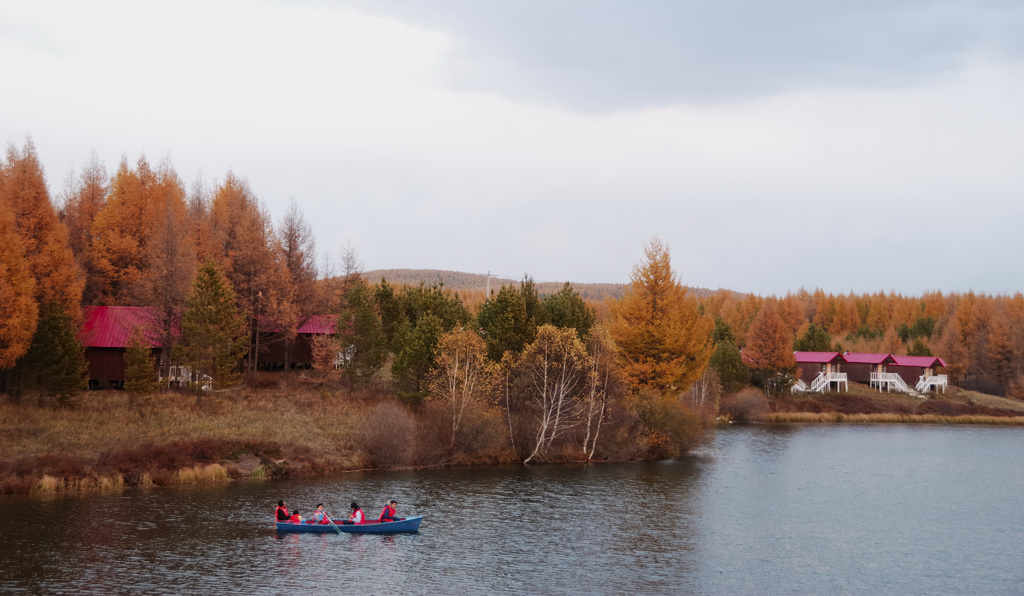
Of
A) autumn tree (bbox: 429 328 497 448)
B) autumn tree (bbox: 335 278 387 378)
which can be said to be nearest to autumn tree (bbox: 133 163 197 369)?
autumn tree (bbox: 335 278 387 378)

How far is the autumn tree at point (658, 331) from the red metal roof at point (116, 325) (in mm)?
35720

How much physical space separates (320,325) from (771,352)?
203 feet

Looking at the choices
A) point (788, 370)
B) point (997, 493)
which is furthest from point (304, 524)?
point (788, 370)

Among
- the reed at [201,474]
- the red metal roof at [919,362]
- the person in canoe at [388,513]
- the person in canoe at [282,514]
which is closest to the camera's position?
the person in canoe at [282,514]

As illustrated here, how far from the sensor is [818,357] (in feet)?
383

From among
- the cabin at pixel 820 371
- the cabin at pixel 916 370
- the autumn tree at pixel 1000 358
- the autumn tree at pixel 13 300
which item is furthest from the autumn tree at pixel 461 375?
the autumn tree at pixel 1000 358

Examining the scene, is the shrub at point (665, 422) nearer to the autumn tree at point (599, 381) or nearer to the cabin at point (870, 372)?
the autumn tree at point (599, 381)

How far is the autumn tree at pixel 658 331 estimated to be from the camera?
198ft

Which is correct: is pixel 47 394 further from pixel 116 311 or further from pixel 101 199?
pixel 101 199

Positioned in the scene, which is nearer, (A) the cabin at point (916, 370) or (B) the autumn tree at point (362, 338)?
(B) the autumn tree at point (362, 338)

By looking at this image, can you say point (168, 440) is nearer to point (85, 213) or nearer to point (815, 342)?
point (85, 213)

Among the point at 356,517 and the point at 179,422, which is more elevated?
the point at 179,422

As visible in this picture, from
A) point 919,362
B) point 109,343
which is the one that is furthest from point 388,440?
point 919,362

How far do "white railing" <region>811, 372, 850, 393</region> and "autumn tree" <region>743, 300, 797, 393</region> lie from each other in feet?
22.5
